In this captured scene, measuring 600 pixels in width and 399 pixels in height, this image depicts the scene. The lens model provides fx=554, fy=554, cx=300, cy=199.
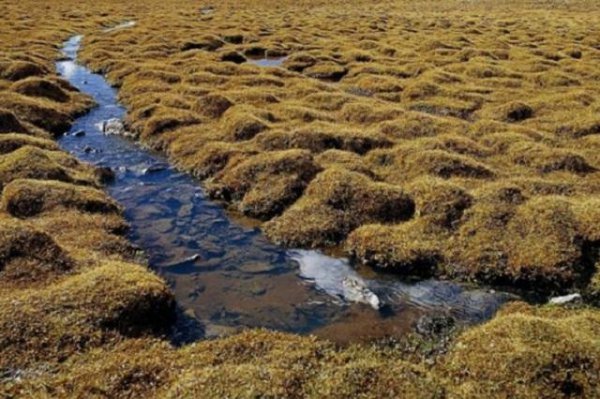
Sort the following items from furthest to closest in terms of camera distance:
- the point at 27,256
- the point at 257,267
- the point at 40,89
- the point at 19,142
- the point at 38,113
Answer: the point at 40,89, the point at 38,113, the point at 19,142, the point at 257,267, the point at 27,256

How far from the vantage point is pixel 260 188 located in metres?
24.6

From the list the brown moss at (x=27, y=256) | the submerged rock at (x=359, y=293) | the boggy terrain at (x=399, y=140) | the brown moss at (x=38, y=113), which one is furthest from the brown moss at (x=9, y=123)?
the submerged rock at (x=359, y=293)

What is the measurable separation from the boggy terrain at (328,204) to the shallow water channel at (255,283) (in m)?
0.91

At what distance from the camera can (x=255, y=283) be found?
1850 centimetres

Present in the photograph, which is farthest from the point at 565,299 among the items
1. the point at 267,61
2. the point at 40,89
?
the point at 267,61

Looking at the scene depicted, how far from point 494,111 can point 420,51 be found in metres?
24.1

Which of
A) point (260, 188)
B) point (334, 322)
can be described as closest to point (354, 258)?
point (334, 322)

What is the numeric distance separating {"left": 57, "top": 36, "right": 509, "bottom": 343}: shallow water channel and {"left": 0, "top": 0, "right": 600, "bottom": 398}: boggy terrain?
0.91 metres

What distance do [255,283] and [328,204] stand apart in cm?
562

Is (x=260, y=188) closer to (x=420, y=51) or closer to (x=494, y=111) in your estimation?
(x=494, y=111)

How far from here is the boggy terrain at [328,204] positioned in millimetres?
13078

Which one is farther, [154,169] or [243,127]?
[243,127]

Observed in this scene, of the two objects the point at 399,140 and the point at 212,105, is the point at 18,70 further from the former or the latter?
the point at 399,140

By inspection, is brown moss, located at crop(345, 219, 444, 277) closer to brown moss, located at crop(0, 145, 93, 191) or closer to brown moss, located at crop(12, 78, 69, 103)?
brown moss, located at crop(0, 145, 93, 191)
